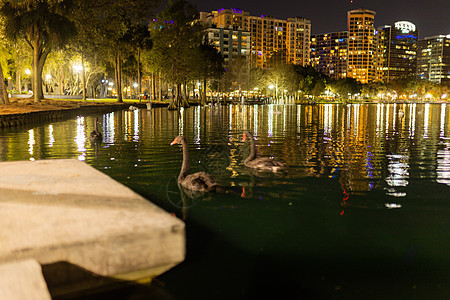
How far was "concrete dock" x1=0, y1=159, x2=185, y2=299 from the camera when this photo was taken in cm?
388

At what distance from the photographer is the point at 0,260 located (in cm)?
379

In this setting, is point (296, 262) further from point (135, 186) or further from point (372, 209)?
point (135, 186)

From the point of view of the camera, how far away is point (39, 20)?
34.4 metres

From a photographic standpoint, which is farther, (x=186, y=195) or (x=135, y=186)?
(x=135, y=186)

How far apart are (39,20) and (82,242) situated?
1395 inches

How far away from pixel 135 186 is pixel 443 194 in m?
6.66

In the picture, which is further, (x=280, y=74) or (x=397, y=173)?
(x=280, y=74)

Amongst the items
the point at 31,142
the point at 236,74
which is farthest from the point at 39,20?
the point at 236,74

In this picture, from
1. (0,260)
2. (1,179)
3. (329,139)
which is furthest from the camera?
(329,139)

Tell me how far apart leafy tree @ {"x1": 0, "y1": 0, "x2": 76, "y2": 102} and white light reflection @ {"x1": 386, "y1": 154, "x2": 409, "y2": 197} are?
29451 mm

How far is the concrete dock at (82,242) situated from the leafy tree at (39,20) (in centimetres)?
3229

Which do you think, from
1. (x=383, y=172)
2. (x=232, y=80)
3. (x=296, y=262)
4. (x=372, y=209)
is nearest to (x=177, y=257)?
(x=296, y=262)

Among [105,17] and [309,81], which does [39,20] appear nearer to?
[105,17]

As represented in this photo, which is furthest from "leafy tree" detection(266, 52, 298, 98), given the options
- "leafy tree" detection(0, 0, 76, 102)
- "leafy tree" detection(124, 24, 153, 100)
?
"leafy tree" detection(0, 0, 76, 102)
